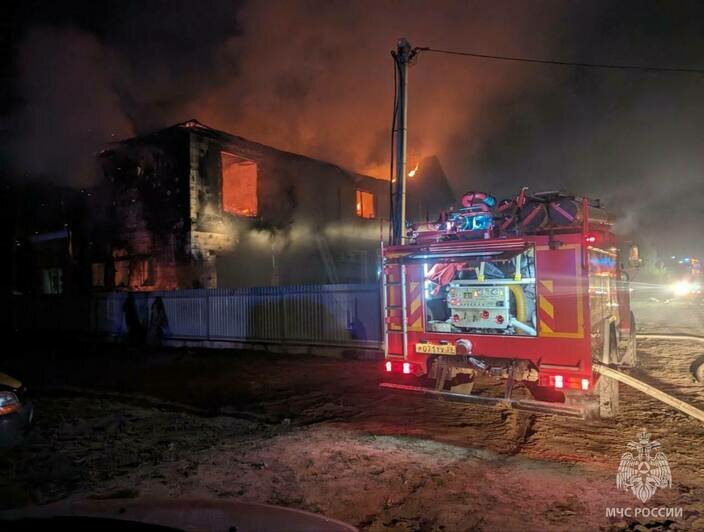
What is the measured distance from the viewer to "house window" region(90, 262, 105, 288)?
60.0ft

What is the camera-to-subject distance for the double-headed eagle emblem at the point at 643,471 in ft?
12.1

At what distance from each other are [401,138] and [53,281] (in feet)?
59.4

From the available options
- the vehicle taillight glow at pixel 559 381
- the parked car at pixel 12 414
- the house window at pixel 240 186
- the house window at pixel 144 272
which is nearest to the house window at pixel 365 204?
the house window at pixel 240 186

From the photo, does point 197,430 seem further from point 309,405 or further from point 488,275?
point 488,275

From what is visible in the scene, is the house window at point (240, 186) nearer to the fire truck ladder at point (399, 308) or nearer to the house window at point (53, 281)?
the house window at point (53, 281)

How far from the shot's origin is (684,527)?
308cm

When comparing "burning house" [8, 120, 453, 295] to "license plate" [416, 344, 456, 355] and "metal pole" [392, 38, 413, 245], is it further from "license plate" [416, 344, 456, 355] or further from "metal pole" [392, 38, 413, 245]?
"license plate" [416, 344, 456, 355]

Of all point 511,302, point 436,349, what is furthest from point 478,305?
point 436,349

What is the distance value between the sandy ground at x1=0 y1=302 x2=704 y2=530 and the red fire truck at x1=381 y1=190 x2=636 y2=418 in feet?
1.40

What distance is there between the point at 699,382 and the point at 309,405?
569 cm

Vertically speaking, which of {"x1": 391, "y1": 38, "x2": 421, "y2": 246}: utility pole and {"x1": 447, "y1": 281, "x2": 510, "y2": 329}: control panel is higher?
{"x1": 391, "y1": 38, "x2": 421, "y2": 246}: utility pole

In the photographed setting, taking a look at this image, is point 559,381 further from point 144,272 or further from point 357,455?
point 144,272

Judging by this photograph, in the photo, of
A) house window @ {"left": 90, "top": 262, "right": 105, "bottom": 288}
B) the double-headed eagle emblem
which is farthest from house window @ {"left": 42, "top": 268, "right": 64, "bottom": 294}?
the double-headed eagle emblem

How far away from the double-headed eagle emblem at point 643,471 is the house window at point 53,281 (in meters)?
21.1
